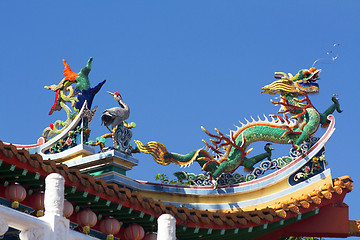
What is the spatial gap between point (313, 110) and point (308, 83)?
0.75 meters

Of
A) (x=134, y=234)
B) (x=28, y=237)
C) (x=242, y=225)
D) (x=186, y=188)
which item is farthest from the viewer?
(x=186, y=188)

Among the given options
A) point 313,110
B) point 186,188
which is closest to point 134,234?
point 186,188

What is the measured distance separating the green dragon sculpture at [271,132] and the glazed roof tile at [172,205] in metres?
1.75

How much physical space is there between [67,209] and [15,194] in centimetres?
91

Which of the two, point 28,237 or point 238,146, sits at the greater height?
point 238,146

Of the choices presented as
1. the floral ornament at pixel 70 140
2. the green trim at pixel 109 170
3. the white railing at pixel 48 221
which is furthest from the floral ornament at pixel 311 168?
the white railing at pixel 48 221

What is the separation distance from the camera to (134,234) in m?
16.5

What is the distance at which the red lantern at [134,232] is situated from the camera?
16.5 metres

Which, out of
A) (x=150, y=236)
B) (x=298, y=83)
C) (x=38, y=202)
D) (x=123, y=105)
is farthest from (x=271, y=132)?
(x=38, y=202)

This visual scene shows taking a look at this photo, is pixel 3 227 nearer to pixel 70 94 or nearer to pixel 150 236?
pixel 150 236

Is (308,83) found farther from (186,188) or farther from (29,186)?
(29,186)

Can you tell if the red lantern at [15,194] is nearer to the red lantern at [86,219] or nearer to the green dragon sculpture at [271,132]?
the red lantern at [86,219]

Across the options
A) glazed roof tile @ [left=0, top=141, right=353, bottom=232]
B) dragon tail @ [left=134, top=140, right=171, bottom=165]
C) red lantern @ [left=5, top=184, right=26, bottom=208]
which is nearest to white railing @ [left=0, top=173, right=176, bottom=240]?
glazed roof tile @ [left=0, top=141, right=353, bottom=232]

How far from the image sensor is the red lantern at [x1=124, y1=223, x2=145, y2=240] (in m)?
16.5
